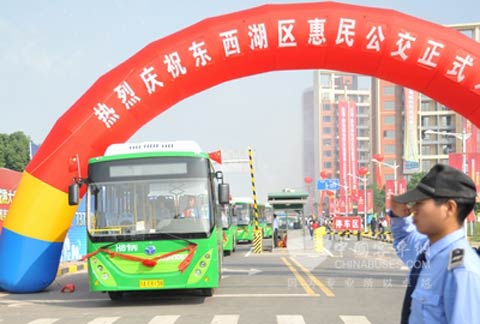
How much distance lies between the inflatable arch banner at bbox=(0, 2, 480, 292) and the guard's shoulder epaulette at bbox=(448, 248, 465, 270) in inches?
569

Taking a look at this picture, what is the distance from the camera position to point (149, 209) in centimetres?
1413

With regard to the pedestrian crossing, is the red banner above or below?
below

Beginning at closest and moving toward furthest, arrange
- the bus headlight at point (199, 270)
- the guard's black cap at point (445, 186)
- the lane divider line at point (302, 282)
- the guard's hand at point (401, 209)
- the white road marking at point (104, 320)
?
the guard's black cap at point (445, 186) → the guard's hand at point (401, 209) → the white road marking at point (104, 320) → the bus headlight at point (199, 270) → the lane divider line at point (302, 282)

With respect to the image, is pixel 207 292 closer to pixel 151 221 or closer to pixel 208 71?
pixel 151 221

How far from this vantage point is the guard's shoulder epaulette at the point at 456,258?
3.05 m

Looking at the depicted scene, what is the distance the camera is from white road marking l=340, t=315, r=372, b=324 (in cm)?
1146

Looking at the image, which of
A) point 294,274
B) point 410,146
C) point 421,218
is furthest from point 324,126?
point 421,218

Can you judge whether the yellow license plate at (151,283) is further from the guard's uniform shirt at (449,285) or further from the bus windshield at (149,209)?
the guard's uniform shirt at (449,285)

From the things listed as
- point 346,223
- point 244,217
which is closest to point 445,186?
point 346,223

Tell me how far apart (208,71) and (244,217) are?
1070 inches

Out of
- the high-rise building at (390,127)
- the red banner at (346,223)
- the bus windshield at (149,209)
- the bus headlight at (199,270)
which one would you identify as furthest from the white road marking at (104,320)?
the high-rise building at (390,127)

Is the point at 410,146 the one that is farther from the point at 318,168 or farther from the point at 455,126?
the point at 318,168

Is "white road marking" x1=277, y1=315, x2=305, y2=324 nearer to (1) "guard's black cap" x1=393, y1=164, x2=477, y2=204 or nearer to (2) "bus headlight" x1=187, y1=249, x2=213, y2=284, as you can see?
(2) "bus headlight" x1=187, y1=249, x2=213, y2=284

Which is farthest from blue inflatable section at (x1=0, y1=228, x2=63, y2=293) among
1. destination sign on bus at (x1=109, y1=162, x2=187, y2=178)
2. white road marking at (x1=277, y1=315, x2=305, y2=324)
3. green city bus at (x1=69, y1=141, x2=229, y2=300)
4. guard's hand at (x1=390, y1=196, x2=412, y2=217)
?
guard's hand at (x1=390, y1=196, x2=412, y2=217)
